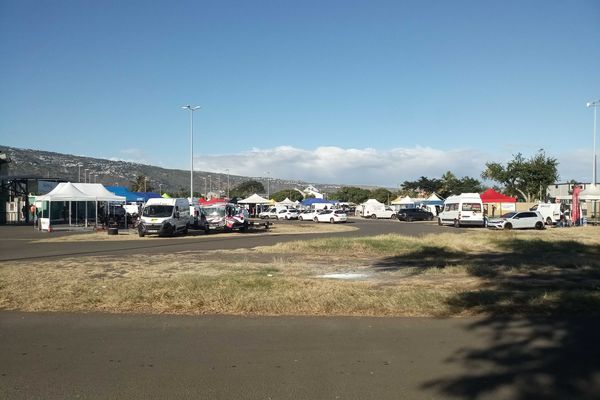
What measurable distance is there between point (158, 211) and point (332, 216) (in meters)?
27.2

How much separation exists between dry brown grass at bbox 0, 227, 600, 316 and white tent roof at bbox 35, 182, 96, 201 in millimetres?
23073

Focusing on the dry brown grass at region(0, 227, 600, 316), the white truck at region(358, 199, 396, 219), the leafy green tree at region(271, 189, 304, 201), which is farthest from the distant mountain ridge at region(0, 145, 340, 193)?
the dry brown grass at region(0, 227, 600, 316)

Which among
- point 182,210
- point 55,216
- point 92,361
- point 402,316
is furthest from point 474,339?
point 55,216

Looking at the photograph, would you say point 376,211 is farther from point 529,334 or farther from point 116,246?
point 529,334

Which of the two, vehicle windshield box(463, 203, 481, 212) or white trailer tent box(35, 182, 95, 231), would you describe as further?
vehicle windshield box(463, 203, 481, 212)

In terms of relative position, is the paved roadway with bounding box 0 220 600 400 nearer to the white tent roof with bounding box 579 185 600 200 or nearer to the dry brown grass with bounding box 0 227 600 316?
the dry brown grass with bounding box 0 227 600 316

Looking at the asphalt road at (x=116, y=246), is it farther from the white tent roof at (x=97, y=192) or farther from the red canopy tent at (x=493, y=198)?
the red canopy tent at (x=493, y=198)

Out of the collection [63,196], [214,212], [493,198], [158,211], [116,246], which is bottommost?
[116,246]

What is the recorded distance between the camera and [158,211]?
108ft

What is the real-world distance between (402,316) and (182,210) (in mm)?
28357

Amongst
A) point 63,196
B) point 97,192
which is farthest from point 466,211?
point 63,196

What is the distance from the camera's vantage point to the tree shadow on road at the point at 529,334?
530cm

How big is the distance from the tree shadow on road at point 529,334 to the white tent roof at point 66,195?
2954 cm

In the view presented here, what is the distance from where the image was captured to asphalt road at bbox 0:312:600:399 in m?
5.22
